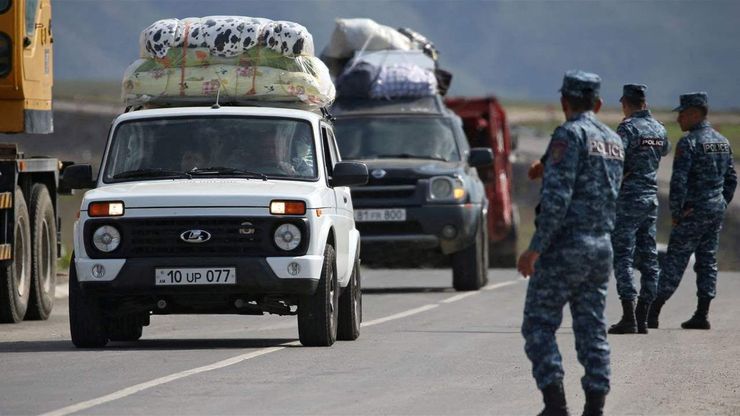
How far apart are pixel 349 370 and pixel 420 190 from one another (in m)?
10.4

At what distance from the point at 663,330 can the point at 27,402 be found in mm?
7745

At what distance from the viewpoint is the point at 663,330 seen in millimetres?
17609

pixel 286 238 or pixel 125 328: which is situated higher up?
pixel 286 238

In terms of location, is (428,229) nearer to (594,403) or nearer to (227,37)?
(227,37)

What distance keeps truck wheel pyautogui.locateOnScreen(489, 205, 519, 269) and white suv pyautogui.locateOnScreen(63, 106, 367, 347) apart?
1710 cm

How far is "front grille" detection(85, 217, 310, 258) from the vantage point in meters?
14.4

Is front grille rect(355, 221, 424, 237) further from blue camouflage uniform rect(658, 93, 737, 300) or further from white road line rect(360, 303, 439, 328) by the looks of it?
blue camouflage uniform rect(658, 93, 737, 300)

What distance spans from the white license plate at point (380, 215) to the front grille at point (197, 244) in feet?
30.1

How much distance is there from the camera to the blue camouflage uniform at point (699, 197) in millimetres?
17516

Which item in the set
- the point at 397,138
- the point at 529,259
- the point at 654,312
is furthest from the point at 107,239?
the point at 397,138

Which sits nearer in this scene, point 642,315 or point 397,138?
point 642,315

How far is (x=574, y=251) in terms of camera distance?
10.4 metres

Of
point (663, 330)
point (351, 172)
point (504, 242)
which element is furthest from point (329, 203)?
point (504, 242)

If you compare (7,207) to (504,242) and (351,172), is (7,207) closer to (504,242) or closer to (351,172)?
(351,172)
